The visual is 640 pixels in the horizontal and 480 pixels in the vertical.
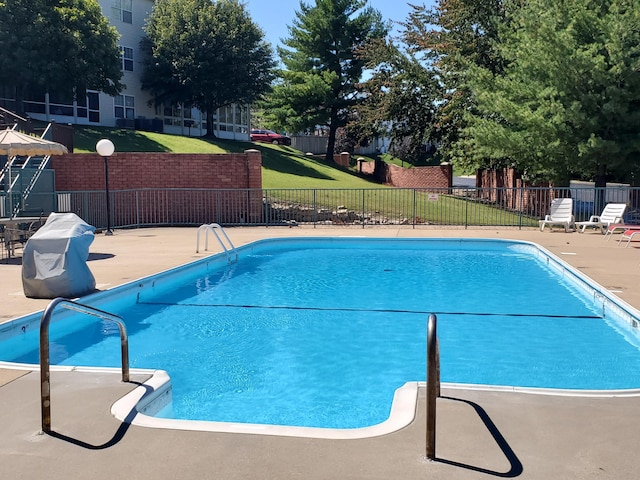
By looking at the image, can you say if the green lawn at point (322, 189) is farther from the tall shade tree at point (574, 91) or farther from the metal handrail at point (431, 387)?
the metal handrail at point (431, 387)

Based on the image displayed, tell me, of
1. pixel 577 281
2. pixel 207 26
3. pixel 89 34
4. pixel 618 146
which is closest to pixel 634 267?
pixel 577 281

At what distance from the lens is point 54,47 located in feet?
95.0

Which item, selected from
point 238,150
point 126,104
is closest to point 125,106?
point 126,104

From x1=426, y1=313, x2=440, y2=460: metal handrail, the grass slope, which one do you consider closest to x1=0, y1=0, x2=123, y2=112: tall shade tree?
the grass slope

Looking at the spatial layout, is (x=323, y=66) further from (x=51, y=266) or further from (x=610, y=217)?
(x=51, y=266)

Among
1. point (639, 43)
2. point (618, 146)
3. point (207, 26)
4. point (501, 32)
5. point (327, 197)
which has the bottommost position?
point (327, 197)

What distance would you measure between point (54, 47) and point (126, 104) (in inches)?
341

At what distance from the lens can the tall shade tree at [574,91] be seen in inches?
742

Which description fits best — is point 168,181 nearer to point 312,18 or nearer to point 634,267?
point 634,267

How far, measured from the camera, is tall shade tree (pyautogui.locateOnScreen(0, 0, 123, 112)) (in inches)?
1096

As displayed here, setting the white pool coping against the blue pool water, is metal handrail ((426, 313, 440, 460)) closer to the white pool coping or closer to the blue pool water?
the white pool coping

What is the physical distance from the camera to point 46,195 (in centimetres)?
1866

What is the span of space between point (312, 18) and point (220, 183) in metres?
20.7

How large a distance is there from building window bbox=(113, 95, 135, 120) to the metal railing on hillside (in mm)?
18104
